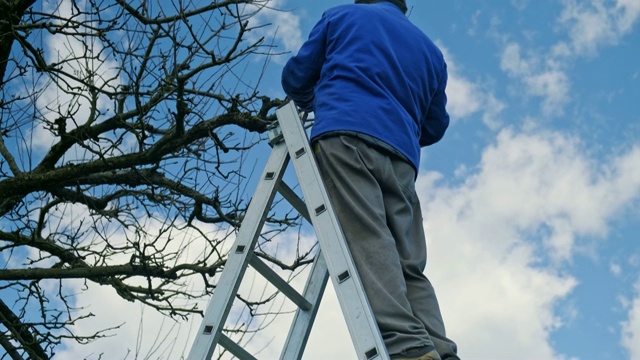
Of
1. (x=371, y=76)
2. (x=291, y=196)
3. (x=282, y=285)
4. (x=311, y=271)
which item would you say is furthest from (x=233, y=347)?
(x=371, y=76)

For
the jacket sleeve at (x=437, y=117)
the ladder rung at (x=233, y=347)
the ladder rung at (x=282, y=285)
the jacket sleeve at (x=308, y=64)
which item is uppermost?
the jacket sleeve at (x=308, y=64)

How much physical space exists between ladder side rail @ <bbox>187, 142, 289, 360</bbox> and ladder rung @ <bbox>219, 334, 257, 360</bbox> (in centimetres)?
8

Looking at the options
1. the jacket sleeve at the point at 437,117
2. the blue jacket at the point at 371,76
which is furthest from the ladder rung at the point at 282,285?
the jacket sleeve at the point at 437,117

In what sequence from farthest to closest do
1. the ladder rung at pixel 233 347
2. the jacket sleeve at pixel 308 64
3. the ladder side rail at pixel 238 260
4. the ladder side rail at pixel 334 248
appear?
the jacket sleeve at pixel 308 64
the ladder rung at pixel 233 347
the ladder side rail at pixel 238 260
the ladder side rail at pixel 334 248

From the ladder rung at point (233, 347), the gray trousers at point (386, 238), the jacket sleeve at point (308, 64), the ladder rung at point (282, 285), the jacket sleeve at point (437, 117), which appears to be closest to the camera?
the gray trousers at point (386, 238)

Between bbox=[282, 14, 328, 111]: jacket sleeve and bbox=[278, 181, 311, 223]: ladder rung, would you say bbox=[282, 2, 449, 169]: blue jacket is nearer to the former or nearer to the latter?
bbox=[282, 14, 328, 111]: jacket sleeve

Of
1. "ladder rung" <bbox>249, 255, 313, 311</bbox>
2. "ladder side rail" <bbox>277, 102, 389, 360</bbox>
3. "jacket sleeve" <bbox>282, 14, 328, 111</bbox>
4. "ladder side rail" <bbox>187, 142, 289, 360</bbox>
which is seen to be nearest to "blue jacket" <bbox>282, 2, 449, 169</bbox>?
"jacket sleeve" <bbox>282, 14, 328, 111</bbox>

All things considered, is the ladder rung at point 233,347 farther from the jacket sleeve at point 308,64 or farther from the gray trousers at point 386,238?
the jacket sleeve at point 308,64

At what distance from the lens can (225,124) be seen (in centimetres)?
713

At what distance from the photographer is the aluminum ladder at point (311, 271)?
9.15 ft

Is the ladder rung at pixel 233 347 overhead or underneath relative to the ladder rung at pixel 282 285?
underneath

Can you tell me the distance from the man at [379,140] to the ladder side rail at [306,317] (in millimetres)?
465

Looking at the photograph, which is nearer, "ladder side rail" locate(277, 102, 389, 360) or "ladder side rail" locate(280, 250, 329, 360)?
"ladder side rail" locate(277, 102, 389, 360)

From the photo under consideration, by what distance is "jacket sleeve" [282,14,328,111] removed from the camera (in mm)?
3570
